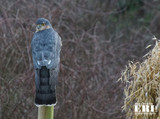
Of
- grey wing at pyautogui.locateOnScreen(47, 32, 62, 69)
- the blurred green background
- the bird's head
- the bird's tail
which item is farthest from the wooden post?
the blurred green background

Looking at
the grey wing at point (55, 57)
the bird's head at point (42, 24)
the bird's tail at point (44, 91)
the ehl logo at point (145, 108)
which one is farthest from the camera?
the bird's head at point (42, 24)

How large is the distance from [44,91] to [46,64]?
0.25 m

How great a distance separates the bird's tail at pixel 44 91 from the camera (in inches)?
124

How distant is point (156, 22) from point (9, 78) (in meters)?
6.35

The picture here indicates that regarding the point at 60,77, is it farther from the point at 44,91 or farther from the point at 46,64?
the point at 44,91

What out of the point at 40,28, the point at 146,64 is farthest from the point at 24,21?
the point at 146,64

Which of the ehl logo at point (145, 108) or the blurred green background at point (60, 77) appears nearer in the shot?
the ehl logo at point (145, 108)

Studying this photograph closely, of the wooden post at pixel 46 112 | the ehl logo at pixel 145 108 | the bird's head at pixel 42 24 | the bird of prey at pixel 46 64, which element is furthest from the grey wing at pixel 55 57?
the ehl logo at pixel 145 108

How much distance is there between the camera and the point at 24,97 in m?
5.50

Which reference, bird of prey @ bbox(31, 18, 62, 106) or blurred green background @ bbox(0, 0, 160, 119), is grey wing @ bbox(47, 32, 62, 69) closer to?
bird of prey @ bbox(31, 18, 62, 106)

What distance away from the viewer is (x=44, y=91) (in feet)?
10.5

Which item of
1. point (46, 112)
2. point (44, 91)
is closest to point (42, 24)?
point (44, 91)

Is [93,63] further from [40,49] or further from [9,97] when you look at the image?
[40,49]

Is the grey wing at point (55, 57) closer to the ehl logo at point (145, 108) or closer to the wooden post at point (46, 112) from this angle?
the wooden post at point (46, 112)
